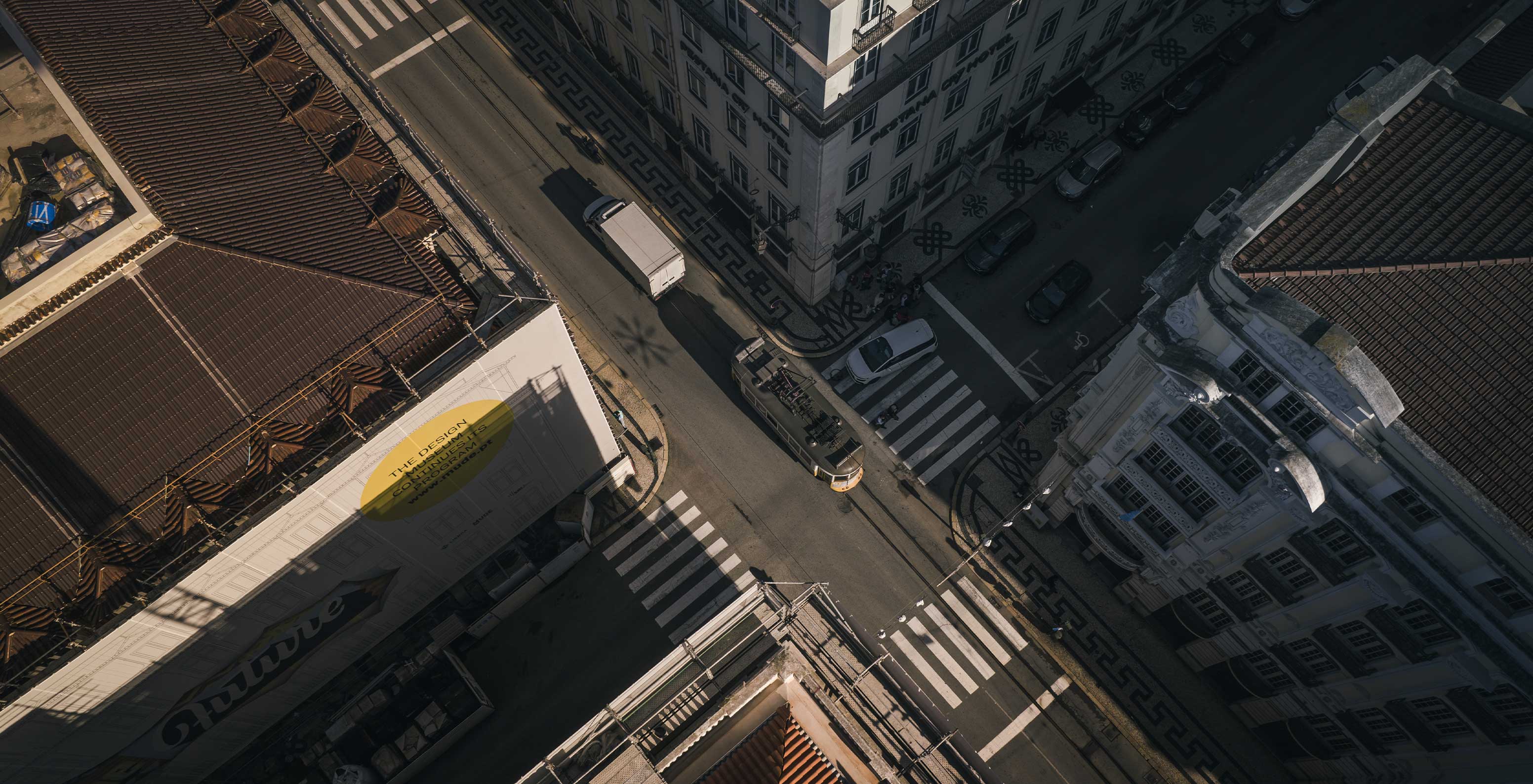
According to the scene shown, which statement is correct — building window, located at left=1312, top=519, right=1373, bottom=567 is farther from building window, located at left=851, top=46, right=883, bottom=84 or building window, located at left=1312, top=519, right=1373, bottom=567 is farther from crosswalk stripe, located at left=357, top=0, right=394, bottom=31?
crosswalk stripe, located at left=357, top=0, right=394, bottom=31

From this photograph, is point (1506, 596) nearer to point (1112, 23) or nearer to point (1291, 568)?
point (1291, 568)

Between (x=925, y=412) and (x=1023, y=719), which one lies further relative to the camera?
(x=925, y=412)

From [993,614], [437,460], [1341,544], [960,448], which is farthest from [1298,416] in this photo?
[437,460]

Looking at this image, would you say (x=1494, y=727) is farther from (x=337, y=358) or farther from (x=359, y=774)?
(x=359, y=774)

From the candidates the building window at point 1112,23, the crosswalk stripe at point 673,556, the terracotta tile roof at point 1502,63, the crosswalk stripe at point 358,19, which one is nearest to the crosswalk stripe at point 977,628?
the crosswalk stripe at point 673,556

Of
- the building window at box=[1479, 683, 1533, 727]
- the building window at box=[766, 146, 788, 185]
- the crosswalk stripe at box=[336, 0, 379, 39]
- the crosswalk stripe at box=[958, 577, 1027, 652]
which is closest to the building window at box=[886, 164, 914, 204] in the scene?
the building window at box=[766, 146, 788, 185]

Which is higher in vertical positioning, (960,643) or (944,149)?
(944,149)

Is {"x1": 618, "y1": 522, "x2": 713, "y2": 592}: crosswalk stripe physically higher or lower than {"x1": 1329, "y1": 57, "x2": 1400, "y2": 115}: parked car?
higher

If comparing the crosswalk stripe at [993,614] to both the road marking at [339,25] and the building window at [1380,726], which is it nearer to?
the building window at [1380,726]
